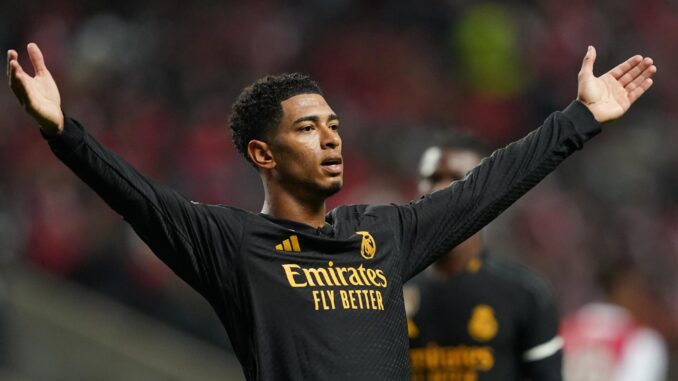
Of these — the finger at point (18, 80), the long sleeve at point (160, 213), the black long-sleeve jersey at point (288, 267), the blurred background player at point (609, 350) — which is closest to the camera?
the finger at point (18, 80)

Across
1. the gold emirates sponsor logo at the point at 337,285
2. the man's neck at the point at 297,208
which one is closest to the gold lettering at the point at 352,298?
the gold emirates sponsor logo at the point at 337,285

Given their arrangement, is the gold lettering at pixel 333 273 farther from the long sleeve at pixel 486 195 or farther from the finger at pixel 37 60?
the finger at pixel 37 60

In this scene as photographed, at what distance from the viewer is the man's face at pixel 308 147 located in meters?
4.03

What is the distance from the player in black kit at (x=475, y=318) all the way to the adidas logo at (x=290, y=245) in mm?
1460

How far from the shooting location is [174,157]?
12.3 meters

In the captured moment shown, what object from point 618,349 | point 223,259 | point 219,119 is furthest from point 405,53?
point 223,259

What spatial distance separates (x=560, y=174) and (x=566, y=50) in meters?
2.08

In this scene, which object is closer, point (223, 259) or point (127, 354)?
point (223, 259)

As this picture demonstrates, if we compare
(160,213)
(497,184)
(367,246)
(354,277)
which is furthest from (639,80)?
(160,213)

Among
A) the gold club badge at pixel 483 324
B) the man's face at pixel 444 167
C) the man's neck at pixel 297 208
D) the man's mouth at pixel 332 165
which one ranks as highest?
the man's face at pixel 444 167

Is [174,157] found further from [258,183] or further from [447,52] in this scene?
[447,52]

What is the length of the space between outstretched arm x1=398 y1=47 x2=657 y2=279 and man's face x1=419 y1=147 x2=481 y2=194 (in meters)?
1.23

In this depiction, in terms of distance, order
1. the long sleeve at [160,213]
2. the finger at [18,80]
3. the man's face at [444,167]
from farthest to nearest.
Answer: the man's face at [444,167] < the long sleeve at [160,213] < the finger at [18,80]

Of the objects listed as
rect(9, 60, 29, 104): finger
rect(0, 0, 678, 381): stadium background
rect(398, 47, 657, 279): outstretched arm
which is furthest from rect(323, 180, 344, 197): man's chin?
rect(0, 0, 678, 381): stadium background
